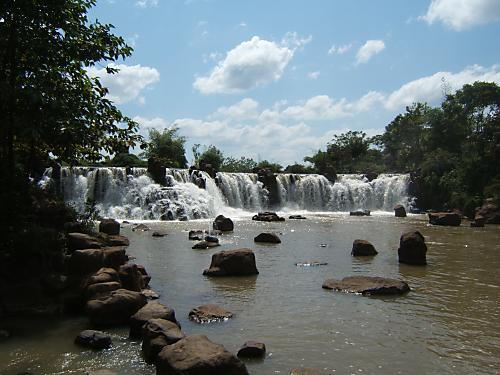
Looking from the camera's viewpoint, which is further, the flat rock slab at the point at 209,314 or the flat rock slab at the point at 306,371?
the flat rock slab at the point at 209,314

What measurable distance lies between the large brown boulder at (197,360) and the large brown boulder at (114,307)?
2495 mm

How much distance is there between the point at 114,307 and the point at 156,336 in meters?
1.84

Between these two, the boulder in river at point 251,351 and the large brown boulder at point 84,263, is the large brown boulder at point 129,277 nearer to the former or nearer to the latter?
the large brown boulder at point 84,263

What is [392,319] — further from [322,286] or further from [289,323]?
[322,286]

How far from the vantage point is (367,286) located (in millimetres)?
11266

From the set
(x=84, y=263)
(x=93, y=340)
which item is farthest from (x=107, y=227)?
(x=93, y=340)

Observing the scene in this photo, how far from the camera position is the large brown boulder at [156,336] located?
6730 millimetres

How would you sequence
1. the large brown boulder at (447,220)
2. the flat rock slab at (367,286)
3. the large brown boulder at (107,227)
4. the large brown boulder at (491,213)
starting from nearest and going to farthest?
the flat rock slab at (367,286) → the large brown boulder at (107,227) → the large brown boulder at (447,220) → the large brown boulder at (491,213)

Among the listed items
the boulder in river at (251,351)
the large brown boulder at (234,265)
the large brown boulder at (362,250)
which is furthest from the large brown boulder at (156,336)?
the large brown boulder at (362,250)

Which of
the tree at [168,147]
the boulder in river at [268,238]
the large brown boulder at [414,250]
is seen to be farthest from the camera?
the tree at [168,147]

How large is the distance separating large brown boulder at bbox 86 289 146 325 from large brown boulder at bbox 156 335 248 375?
250 cm

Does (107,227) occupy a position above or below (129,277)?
above

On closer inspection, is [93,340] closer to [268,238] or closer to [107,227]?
[107,227]

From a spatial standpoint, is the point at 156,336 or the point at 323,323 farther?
the point at 323,323
